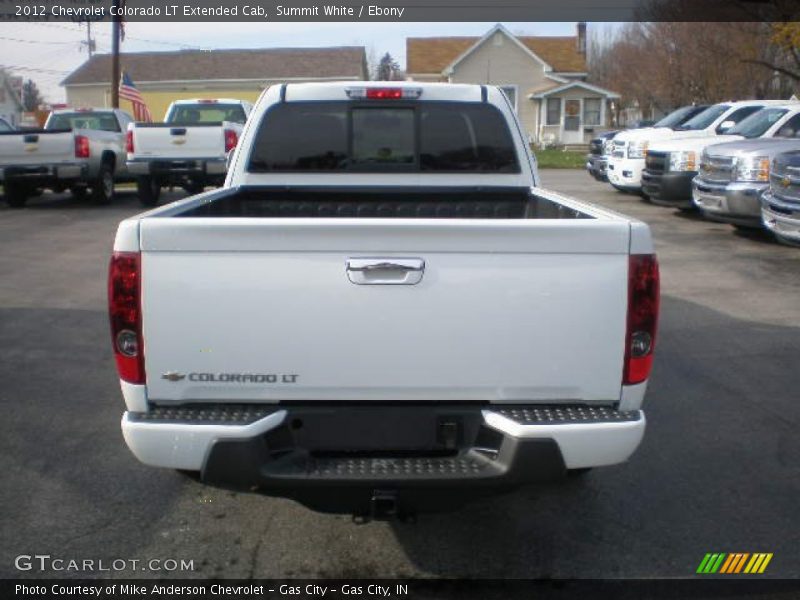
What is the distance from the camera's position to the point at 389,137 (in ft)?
17.8

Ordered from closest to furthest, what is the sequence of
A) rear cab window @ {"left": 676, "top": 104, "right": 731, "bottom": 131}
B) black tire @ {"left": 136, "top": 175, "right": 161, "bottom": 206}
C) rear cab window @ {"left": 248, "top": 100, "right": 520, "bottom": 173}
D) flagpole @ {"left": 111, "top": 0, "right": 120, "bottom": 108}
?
rear cab window @ {"left": 248, "top": 100, "right": 520, "bottom": 173} < black tire @ {"left": 136, "top": 175, "right": 161, "bottom": 206} < rear cab window @ {"left": 676, "top": 104, "right": 731, "bottom": 131} < flagpole @ {"left": 111, "top": 0, "right": 120, "bottom": 108}

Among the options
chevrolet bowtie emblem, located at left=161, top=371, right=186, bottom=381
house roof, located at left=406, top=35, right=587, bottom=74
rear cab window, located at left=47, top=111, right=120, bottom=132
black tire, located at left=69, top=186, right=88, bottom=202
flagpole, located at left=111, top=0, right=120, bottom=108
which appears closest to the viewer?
chevrolet bowtie emblem, located at left=161, top=371, right=186, bottom=381

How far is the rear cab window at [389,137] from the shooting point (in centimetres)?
532

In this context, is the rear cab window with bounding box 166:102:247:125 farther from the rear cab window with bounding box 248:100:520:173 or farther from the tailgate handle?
the tailgate handle

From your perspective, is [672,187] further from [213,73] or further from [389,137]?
[213,73]

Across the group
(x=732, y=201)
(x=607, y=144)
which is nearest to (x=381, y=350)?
(x=732, y=201)

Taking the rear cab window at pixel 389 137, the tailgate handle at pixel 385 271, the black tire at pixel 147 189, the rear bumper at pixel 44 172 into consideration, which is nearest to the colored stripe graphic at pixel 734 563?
the tailgate handle at pixel 385 271

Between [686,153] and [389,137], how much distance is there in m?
10.9

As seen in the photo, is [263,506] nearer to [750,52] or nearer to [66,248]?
[66,248]

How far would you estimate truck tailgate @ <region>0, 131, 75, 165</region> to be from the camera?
660 inches

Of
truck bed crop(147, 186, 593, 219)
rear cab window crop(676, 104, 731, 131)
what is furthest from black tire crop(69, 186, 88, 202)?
truck bed crop(147, 186, 593, 219)

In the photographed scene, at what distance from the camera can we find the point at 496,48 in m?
47.0

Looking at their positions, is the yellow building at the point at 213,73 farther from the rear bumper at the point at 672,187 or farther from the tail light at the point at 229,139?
the rear bumper at the point at 672,187

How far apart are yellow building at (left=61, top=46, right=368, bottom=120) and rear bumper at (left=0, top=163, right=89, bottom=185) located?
3180cm
